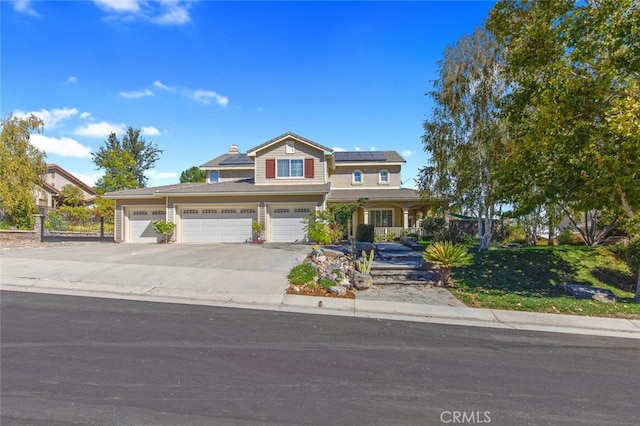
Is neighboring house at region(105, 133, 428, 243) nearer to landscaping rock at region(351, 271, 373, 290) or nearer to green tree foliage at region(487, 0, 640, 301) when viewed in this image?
landscaping rock at region(351, 271, 373, 290)

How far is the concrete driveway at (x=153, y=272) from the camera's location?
917cm

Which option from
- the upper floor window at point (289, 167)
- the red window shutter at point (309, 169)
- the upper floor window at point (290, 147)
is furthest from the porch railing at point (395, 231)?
the upper floor window at point (290, 147)

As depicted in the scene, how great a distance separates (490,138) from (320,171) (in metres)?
9.72

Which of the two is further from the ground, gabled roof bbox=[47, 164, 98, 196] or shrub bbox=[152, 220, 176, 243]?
gabled roof bbox=[47, 164, 98, 196]

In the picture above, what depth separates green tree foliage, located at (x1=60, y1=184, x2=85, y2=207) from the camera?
35.4m

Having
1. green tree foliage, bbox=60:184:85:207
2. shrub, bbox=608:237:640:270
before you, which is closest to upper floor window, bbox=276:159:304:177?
shrub, bbox=608:237:640:270

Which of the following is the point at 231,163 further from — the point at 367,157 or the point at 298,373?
the point at 298,373

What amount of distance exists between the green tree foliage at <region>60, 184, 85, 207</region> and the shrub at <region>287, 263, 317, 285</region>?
115 ft

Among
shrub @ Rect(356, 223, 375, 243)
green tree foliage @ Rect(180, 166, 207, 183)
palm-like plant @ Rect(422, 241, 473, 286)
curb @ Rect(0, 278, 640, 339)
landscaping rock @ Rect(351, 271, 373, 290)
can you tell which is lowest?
curb @ Rect(0, 278, 640, 339)

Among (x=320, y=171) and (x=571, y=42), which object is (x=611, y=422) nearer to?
(x=571, y=42)

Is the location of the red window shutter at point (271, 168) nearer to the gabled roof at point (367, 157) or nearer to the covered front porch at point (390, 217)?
the covered front porch at point (390, 217)

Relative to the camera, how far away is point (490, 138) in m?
15.3

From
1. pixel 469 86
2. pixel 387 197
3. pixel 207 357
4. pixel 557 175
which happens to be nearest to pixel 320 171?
pixel 387 197

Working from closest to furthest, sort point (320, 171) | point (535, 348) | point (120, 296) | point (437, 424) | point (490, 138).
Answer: point (437, 424)
point (535, 348)
point (120, 296)
point (490, 138)
point (320, 171)
